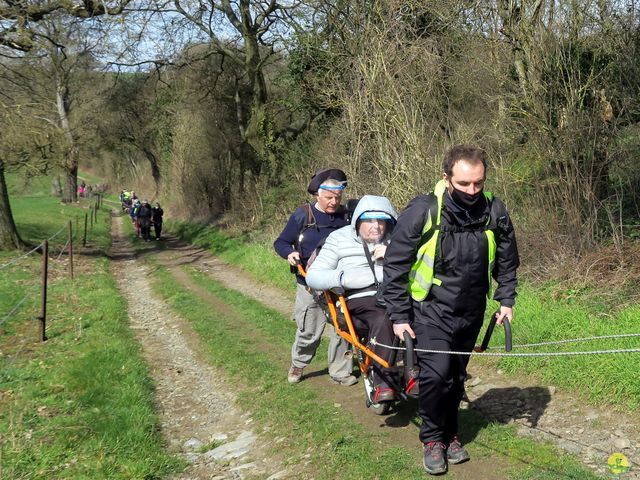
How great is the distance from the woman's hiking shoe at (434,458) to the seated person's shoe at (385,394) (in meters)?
0.55

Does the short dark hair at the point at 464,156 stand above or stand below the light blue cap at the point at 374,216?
above

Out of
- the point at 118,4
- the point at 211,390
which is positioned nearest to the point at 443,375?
the point at 211,390

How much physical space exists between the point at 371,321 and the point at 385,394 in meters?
0.58

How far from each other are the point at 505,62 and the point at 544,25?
1321 millimetres

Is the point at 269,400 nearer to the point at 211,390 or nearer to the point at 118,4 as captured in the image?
the point at 211,390

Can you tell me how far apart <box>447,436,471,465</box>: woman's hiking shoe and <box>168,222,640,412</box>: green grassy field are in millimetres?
1615

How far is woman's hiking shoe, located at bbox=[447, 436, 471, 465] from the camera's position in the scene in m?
4.12

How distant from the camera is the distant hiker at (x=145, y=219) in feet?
85.3

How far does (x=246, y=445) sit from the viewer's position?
522cm

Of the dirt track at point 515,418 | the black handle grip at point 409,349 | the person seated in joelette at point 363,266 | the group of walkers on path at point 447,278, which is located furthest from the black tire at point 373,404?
the black handle grip at point 409,349

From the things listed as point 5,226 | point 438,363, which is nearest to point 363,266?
point 438,363

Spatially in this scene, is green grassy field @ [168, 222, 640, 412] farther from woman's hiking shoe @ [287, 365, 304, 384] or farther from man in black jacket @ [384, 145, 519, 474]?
woman's hiking shoe @ [287, 365, 304, 384]

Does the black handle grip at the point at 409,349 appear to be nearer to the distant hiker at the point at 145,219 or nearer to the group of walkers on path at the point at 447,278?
the group of walkers on path at the point at 447,278

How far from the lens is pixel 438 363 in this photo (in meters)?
3.93
